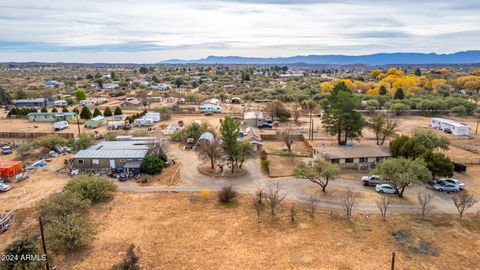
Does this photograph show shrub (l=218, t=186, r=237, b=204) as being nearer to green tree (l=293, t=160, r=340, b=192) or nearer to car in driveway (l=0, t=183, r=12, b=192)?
green tree (l=293, t=160, r=340, b=192)

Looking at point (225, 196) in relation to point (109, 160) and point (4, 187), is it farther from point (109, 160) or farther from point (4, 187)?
point (4, 187)

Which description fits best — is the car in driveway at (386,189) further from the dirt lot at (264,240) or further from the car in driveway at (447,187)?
the dirt lot at (264,240)

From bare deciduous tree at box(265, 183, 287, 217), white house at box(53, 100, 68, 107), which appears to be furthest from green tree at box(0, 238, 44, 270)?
white house at box(53, 100, 68, 107)

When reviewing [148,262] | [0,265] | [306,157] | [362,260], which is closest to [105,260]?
[148,262]

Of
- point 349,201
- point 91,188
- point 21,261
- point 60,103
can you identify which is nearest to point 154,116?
point 60,103

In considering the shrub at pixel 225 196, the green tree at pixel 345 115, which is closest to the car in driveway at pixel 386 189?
the shrub at pixel 225 196
